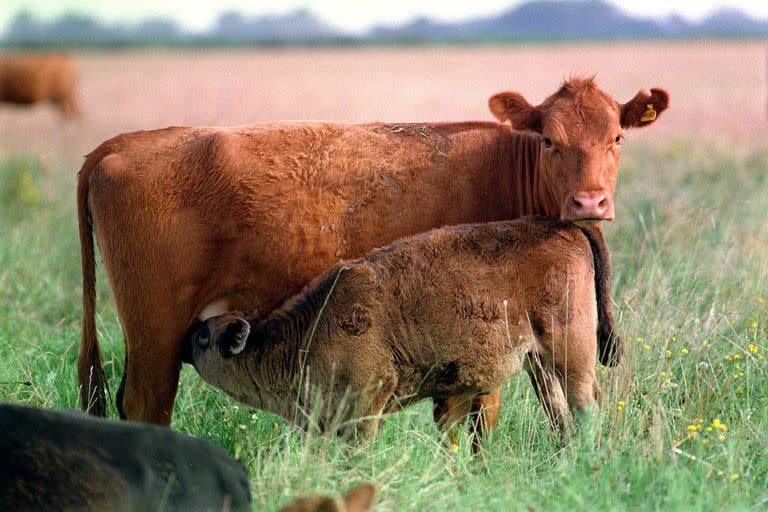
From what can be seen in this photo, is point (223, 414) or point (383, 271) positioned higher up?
point (383, 271)

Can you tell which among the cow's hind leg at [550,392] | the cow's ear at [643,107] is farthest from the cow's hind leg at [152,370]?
the cow's ear at [643,107]

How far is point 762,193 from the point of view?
10.2 metres

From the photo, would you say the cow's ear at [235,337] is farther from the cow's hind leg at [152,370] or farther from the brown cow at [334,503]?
the brown cow at [334,503]

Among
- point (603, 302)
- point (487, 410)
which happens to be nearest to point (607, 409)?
point (603, 302)

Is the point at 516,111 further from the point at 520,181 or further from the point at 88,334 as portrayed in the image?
the point at 88,334

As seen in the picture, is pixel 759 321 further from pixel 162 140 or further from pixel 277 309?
pixel 162 140

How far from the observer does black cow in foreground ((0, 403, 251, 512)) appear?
391 centimetres

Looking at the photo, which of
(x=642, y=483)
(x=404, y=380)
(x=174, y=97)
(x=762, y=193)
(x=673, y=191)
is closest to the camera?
(x=642, y=483)

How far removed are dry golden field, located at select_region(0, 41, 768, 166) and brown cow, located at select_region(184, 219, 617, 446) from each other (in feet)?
19.2

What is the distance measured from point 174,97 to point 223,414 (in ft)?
74.8

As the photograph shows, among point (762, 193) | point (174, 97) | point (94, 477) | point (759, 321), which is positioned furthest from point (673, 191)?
point (174, 97)

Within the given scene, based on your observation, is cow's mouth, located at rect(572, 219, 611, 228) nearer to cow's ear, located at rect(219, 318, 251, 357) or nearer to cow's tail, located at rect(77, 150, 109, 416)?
cow's ear, located at rect(219, 318, 251, 357)

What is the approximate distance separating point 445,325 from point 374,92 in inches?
967

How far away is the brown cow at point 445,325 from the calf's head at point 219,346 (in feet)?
0.04
